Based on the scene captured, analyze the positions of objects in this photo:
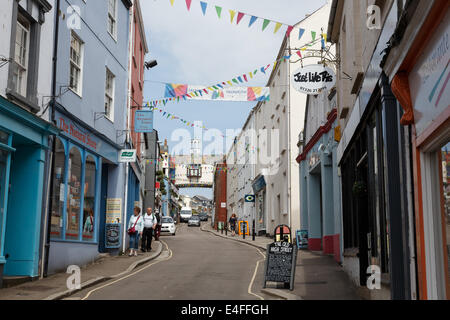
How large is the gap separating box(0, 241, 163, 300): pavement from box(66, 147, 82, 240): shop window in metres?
1.03

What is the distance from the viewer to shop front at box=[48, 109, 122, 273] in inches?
486

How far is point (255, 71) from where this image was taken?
16.1m

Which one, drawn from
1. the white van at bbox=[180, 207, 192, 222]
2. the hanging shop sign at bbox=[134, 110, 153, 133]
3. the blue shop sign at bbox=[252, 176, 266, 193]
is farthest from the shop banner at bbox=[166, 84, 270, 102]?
the white van at bbox=[180, 207, 192, 222]

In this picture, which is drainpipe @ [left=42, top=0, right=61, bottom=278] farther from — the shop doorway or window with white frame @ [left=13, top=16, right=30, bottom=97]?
window with white frame @ [left=13, top=16, right=30, bottom=97]

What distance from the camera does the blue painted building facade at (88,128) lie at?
12.6 m

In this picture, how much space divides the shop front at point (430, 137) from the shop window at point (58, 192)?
848 cm

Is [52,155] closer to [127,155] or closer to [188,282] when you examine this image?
[188,282]

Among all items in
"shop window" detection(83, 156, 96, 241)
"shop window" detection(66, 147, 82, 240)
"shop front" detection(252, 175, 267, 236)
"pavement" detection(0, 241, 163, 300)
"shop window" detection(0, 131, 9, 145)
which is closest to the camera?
"pavement" detection(0, 241, 163, 300)

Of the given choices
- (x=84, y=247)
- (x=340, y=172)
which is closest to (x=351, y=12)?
(x=340, y=172)

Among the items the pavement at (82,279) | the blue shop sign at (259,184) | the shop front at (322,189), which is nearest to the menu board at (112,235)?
the pavement at (82,279)

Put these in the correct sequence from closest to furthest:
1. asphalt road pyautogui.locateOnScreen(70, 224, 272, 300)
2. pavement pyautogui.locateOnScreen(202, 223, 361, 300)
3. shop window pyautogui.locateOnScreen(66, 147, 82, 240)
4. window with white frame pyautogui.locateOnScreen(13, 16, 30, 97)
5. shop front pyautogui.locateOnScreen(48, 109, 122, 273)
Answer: pavement pyautogui.locateOnScreen(202, 223, 361, 300), asphalt road pyautogui.locateOnScreen(70, 224, 272, 300), window with white frame pyautogui.locateOnScreen(13, 16, 30, 97), shop front pyautogui.locateOnScreen(48, 109, 122, 273), shop window pyautogui.locateOnScreen(66, 147, 82, 240)

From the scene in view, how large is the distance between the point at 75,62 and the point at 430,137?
10415mm

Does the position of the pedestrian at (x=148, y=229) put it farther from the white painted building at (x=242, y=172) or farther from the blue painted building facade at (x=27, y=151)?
the white painted building at (x=242, y=172)

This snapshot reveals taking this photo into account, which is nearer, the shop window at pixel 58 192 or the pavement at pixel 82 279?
the pavement at pixel 82 279
